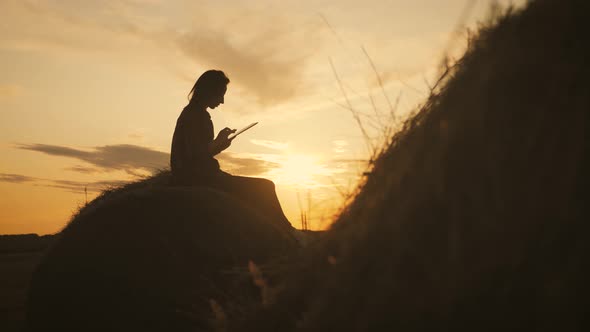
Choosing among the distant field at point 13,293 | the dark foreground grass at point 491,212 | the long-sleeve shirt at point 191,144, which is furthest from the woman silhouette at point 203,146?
the dark foreground grass at point 491,212

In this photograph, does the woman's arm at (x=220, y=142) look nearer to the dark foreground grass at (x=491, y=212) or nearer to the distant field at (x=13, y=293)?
the distant field at (x=13, y=293)

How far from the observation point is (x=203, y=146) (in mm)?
5230

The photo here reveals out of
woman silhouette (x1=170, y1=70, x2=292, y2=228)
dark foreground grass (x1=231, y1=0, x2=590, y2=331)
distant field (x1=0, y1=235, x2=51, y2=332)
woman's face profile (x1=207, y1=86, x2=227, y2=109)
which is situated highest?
woman's face profile (x1=207, y1=86, x2=227, y2=109)

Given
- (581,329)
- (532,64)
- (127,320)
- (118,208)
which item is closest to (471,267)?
(581,329)

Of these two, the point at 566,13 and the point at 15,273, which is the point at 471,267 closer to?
the point at 566,13

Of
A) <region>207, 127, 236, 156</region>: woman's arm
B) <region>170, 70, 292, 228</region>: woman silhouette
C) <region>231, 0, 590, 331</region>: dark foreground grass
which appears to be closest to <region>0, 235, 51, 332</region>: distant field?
<region>170, 70, 292, 228</region>: woman silhouette

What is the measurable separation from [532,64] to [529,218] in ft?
1.79

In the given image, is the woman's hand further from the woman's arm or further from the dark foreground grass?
the dark foreground grass

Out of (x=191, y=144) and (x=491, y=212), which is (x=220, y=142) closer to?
(x=191, y=144)

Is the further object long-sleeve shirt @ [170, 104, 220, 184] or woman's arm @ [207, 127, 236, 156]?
woman's arm @ [207, 127, 236, 156]

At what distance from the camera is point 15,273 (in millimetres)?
10484

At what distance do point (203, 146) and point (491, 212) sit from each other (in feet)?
13.4

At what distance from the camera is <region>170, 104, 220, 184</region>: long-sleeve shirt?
512cm

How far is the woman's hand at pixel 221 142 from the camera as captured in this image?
5.37 meters
